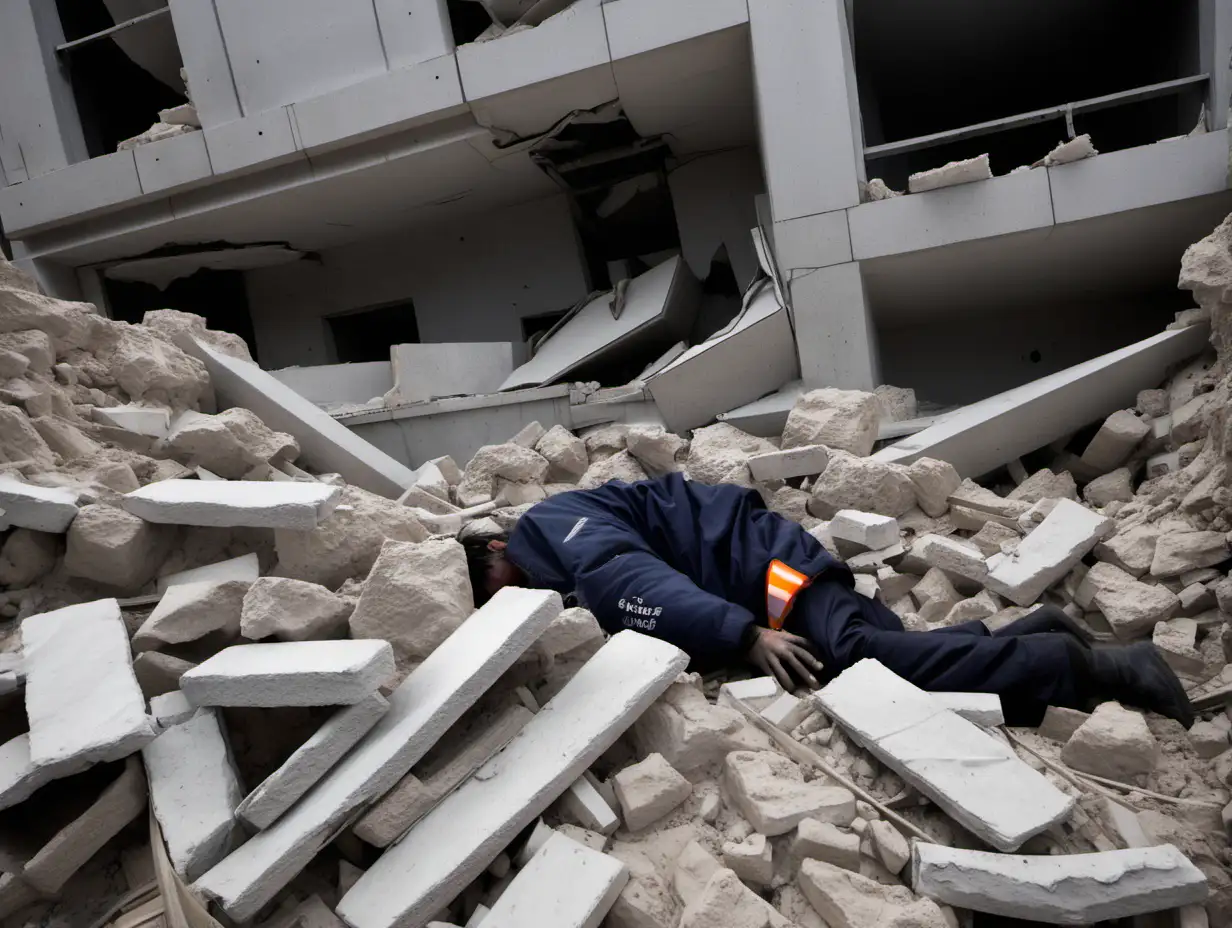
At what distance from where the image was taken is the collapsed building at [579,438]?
158 cm

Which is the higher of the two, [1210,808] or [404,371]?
[404,371]

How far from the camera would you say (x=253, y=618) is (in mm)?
1886

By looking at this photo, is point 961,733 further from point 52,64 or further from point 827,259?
point 52,64

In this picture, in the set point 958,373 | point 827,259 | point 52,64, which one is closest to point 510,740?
point 827,259

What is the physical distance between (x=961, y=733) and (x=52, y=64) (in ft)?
28.6

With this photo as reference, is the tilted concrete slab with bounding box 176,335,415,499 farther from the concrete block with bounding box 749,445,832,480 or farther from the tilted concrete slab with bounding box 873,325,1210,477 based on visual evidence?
the tilted concrete slab with bounding box 873,325,1210,477

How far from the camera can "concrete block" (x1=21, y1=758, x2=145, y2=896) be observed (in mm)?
1606

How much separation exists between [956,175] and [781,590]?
10.3ft

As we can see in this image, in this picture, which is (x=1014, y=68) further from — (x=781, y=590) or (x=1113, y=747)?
(x=1113, y=747)

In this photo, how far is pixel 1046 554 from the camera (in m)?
2.69

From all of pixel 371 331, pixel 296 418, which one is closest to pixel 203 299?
pixel 371 331

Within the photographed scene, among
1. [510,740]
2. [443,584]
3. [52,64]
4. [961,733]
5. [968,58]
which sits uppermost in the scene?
[52,64]

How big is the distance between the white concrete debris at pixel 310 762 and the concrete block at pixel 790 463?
236 cm

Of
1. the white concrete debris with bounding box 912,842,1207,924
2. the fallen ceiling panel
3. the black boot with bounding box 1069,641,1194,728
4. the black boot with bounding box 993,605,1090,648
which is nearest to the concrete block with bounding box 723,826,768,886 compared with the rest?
the white concrete debris with bounding box 912,842,1207,924
